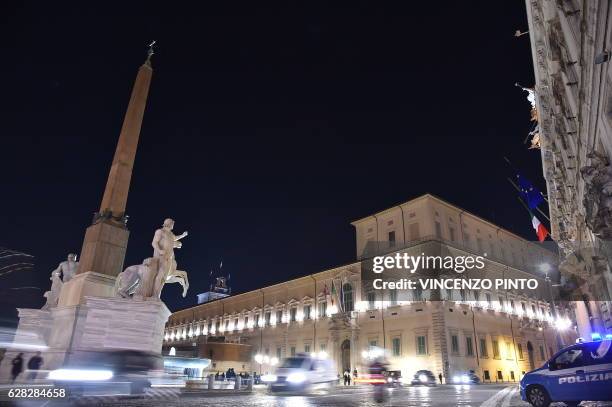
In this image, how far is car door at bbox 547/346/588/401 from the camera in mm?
8289

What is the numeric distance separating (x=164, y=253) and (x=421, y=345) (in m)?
27.8

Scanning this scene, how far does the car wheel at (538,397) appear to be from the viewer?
8.98 metres

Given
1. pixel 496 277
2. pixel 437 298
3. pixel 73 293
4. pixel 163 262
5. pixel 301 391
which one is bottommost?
pixel 301 391

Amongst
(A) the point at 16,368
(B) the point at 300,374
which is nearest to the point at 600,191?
(B) the point at 300,374

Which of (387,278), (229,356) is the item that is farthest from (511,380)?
(229,356)

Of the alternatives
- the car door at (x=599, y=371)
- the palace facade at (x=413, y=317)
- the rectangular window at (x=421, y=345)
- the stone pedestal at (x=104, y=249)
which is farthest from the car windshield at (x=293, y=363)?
the rectangular window at (x=421, y=345)

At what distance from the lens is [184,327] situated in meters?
66.4

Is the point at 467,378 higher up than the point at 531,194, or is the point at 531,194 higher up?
the point at 531,194

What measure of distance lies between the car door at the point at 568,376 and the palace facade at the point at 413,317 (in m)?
26.4

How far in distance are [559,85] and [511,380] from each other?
32.6m

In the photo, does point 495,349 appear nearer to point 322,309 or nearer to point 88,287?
point 322,309

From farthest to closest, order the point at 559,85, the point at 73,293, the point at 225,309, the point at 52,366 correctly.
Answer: the point at 225,309 < the point at 559,85 < the point at 73,293 < the point at 52,366

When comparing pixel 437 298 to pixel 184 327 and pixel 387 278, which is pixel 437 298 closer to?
pixel 387 278

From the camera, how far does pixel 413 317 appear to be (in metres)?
36.7
